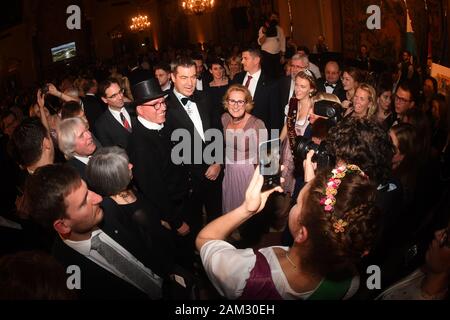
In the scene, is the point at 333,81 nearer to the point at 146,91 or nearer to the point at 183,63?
the point at 183,63

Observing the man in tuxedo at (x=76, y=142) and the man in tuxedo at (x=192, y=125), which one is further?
the man in tuxedo at (x=192, y=125)

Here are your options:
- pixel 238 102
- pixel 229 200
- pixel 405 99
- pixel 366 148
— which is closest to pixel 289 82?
pixel 238 102

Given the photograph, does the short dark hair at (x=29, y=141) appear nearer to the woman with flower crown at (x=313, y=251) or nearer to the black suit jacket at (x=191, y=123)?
the black suit jacket at (x=191, y=123)

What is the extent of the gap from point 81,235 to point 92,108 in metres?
3.58

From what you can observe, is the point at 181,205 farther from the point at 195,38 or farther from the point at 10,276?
the point at 195,38

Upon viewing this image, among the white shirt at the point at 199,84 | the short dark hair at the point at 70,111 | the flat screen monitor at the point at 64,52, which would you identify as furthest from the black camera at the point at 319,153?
the flat screen monitor at the point at 64,52

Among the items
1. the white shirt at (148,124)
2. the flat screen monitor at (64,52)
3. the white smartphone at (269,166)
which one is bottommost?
the white smartphone at (269,166)

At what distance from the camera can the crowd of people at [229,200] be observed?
4.70 ft

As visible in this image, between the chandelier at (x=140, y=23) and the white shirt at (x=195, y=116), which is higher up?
the chandelier at (x=140, y=23)

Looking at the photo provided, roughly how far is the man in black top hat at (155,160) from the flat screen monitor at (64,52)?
51.5 feet

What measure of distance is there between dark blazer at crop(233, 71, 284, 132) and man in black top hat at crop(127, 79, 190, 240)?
155cm

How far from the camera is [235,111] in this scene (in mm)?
3494

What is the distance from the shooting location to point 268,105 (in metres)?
4.36
